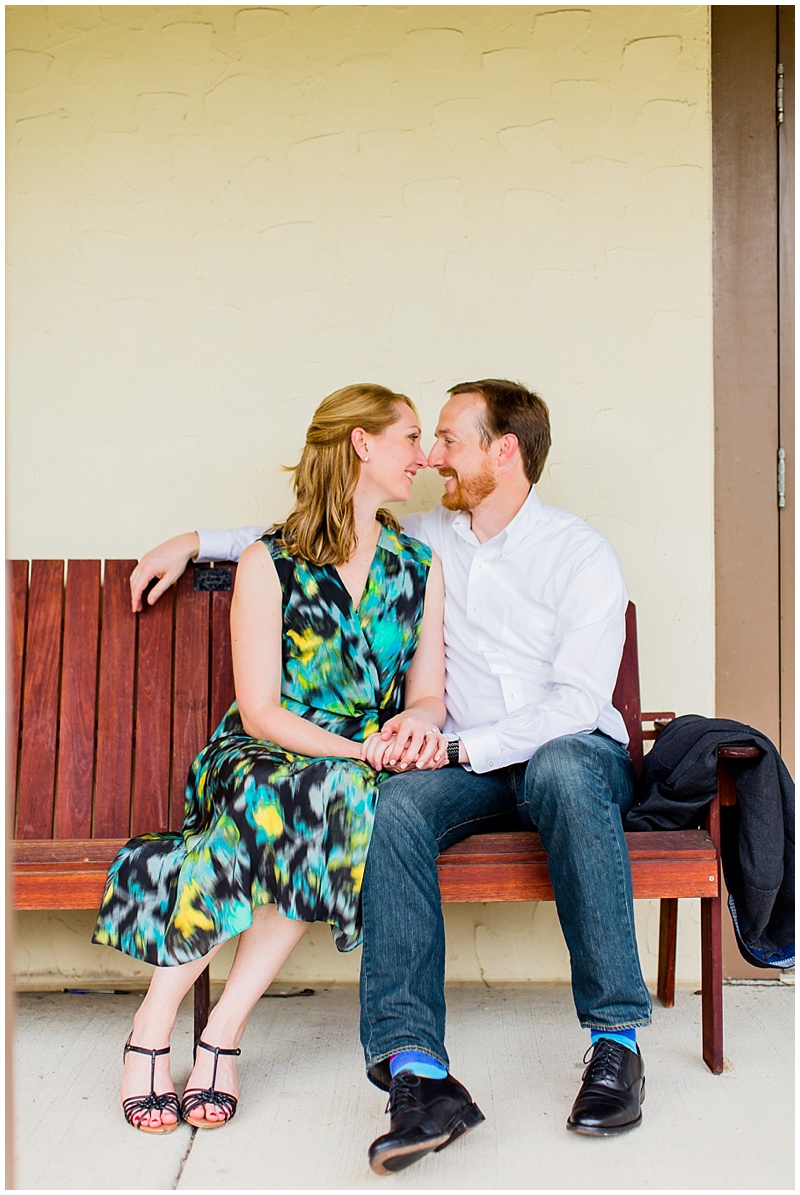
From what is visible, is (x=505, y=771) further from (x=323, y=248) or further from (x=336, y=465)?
(x=323, y=248)

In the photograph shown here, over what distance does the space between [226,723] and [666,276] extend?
1801 mm

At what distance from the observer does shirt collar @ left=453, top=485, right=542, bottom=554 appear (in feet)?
9.56

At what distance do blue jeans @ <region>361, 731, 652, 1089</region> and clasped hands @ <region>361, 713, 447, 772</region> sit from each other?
0.10 meters

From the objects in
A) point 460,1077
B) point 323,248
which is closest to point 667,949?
point 460,1077

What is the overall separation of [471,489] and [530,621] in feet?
1.25

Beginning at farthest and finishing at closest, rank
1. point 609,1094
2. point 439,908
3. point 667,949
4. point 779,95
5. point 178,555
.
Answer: point 779,95 < point 667,949 < point 178,555 < point 439,908 < point 609,1094

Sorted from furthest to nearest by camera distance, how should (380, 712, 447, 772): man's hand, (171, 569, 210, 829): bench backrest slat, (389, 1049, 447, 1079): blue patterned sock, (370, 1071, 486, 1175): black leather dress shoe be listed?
(171, 569, 210, 829): bench backrest slat
(380, 712, 447, 772): man's hand
(389, 1049, 447, 1079): blue patterned sock
(370, 1071, 486, 1175): black leather dress shoe

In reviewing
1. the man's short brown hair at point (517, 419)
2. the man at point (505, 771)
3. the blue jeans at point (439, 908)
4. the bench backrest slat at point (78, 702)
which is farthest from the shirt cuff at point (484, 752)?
the bench backrest slat at point (78, 702)

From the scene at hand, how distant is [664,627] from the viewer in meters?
3.29

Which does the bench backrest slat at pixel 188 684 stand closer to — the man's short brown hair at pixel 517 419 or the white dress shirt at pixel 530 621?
the white dress shirt at pixel 530 621

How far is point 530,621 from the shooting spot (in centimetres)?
288

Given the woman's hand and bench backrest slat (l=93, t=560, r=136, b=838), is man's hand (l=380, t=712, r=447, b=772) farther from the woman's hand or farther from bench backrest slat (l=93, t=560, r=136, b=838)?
bench backrest slat (l=93, t=560, r=136, b=838)

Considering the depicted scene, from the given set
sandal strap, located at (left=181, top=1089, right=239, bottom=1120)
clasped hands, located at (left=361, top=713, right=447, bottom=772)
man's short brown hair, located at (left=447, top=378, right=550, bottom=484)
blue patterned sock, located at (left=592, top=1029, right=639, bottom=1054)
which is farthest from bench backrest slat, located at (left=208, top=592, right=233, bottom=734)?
blue patterned sock, located at (left=592, top=1029, right=639, bottom=1054)

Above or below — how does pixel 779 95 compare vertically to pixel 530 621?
above
